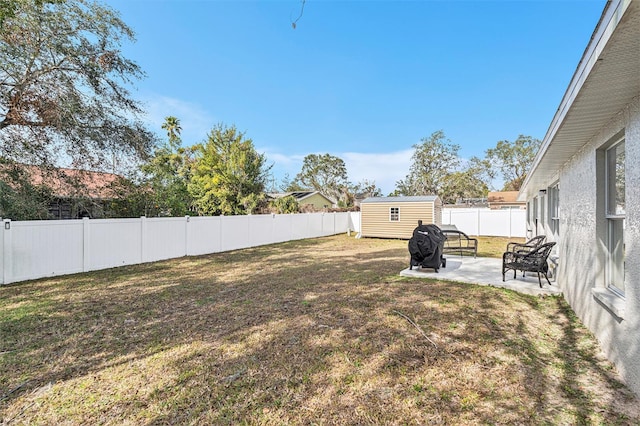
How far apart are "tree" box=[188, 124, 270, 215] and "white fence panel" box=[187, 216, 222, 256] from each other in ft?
25.5

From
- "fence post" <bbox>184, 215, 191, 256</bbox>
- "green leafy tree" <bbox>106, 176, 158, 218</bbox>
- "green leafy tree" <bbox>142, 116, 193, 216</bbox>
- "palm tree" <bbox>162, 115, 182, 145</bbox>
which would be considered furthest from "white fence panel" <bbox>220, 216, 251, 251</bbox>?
"palm tree" <bbox>162, 115, 182, 145</bbox>

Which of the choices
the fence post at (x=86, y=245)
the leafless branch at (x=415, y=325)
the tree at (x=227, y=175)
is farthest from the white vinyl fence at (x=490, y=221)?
the fence post at (x=86, y=245)

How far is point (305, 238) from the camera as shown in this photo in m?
17.1

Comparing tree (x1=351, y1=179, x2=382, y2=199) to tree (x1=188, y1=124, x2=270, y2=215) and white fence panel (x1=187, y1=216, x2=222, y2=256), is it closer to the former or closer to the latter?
tree (x1=188, y1=124, x2=270, y2=215)

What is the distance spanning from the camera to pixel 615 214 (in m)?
3.31

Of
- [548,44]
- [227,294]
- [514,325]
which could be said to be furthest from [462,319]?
[548,44]

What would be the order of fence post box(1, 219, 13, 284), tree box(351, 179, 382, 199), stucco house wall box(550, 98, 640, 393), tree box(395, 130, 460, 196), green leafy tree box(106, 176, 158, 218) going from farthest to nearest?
tree box(351, 179, 382, 199), tree box(395, 130, 460, 196), green leafy tree box(106, 176, 158, 218), fence post box(1, 219, 13, 284), stucco house wall box(550, 98, 640, 393)

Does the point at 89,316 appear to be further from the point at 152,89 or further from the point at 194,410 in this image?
the point at 152,89

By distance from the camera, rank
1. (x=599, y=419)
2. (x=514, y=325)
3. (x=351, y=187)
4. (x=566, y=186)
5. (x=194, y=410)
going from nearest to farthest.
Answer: (x=599, y=419) → (x=194, y=410) → (x=514, y=325) → (x=566, y=186) → (x=351, y=187)

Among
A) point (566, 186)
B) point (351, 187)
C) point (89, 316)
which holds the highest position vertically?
point (351, 187)

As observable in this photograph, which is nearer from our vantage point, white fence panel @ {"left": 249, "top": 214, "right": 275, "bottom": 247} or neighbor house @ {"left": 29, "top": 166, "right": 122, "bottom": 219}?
neighbor house @ {"left": 29, "top": 166, "right": 122, "bottom": 219}

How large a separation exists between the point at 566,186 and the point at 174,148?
27.7 m

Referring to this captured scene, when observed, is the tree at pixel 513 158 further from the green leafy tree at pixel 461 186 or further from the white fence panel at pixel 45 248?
the white fence panel at pixel 45 248

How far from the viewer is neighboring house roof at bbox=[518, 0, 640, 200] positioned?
1635 millimetres
